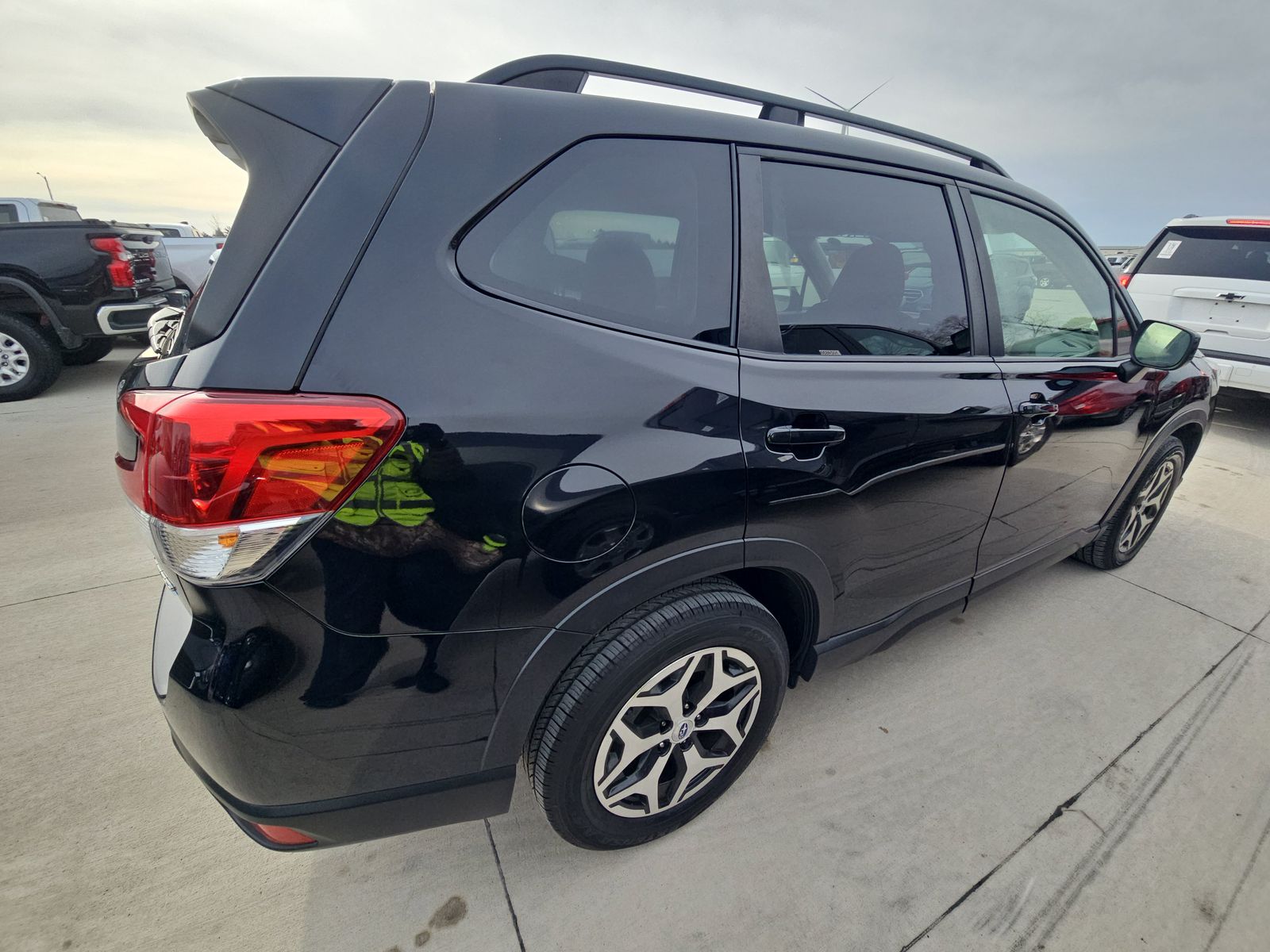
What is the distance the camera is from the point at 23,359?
5.74 m

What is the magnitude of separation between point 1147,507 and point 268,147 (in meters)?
4.01

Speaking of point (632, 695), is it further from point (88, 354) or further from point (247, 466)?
point (88, 354)

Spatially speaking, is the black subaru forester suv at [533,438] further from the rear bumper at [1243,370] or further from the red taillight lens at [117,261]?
the red taillight lens at [117,261]

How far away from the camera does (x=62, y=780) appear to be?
185 cm

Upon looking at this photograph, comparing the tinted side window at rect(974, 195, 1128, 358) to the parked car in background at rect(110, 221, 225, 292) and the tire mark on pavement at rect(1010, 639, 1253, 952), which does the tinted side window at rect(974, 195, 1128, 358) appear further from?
the parked car in background at rect(110, 221, 225, 292)

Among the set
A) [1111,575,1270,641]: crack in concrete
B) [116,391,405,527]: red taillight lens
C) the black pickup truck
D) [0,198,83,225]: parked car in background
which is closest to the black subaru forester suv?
[116,391,405,527]: red taillight lens

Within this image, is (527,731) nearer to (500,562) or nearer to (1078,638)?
(500,562)

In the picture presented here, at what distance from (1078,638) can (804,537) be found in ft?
6.36

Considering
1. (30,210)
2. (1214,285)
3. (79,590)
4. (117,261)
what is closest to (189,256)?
(30,210)

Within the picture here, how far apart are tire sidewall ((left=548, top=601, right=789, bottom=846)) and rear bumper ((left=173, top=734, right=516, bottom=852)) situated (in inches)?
6.2

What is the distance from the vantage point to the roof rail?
1.41m

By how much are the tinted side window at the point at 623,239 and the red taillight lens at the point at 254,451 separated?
36 centimetres

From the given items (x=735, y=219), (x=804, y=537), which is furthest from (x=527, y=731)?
(x=735, y=219)

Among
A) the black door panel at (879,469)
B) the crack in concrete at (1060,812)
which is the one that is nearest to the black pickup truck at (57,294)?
the black door panel at (879,469)
